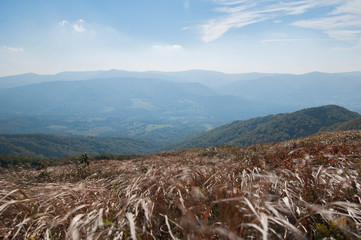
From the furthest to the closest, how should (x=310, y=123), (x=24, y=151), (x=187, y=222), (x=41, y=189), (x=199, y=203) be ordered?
(x=24, y=151) < (x=310, y=123) < (x=41, y=189) < (x=199, y=203) < (x=187, y=222)

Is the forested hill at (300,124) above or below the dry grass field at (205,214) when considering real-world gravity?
below

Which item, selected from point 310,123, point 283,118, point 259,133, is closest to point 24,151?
point 259,133

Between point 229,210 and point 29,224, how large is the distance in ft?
8.22

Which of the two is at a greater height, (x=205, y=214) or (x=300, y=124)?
(x=205, y=214)

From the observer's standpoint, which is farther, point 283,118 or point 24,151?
point 24,151

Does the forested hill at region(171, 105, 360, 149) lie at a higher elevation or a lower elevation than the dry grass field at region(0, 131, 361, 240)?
lower

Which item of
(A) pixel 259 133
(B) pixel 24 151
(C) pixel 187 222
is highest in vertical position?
(C) pixel 187 222

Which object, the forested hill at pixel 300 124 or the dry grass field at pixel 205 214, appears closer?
the dry grass field at pixel 205 214

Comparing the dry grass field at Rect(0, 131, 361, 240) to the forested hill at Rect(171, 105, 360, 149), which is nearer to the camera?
the dry grass field at Rect(0, 131, 361, 240)

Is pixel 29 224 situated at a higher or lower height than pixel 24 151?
higher

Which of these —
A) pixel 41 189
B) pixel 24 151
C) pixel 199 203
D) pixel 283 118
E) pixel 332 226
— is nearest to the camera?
pixel 332 226

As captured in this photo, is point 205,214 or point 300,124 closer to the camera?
point 205,214

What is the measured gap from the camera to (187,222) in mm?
1693

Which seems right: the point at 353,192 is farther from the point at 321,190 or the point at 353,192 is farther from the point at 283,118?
the point at 283,118
